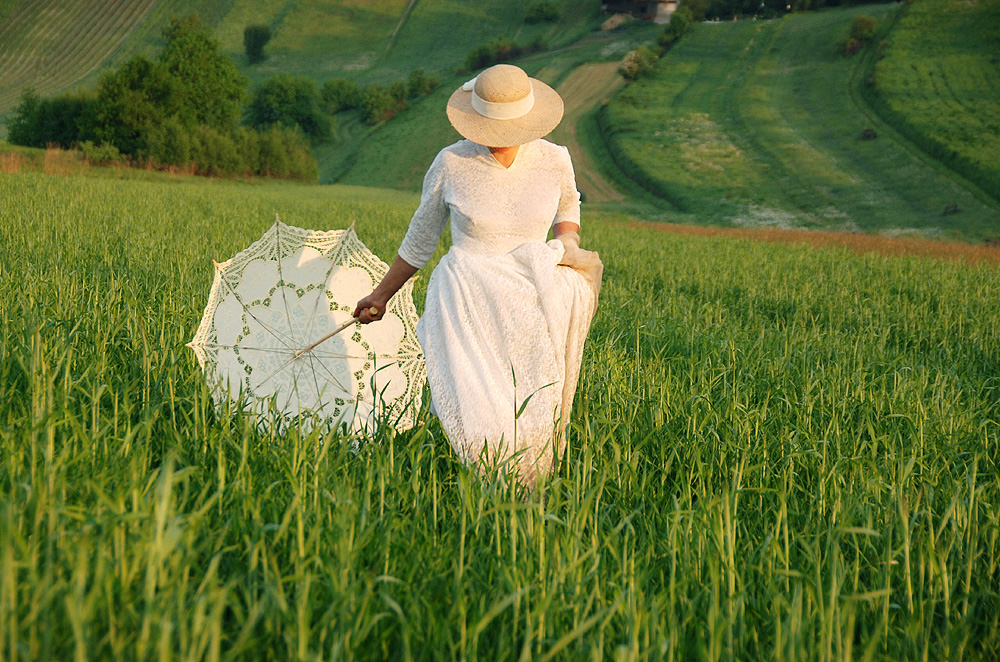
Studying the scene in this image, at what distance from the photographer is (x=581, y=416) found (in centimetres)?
379

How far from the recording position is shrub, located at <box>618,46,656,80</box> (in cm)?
6612

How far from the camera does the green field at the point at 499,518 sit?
64.6 inches

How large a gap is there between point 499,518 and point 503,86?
1.77m

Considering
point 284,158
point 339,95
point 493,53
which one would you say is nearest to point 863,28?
point 493,53

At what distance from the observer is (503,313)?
9.84 feet

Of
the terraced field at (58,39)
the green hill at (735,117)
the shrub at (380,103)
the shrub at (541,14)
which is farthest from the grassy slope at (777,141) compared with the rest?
the terraced field at (58,39)

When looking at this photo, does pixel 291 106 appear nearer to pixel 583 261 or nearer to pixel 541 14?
pixel 541 14

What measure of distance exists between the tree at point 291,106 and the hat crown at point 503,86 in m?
75.4

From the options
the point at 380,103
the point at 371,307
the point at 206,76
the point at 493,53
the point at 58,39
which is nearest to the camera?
the point at 371,307

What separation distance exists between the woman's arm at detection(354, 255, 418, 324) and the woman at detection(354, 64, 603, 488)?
24 centimetres

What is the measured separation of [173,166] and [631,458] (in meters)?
42.6

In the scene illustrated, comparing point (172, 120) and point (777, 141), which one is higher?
point (777, 141)

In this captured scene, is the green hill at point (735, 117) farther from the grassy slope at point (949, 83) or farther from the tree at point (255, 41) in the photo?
the tree at point (255, 41)

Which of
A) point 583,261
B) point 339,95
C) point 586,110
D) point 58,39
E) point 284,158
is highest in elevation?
point 58,39
